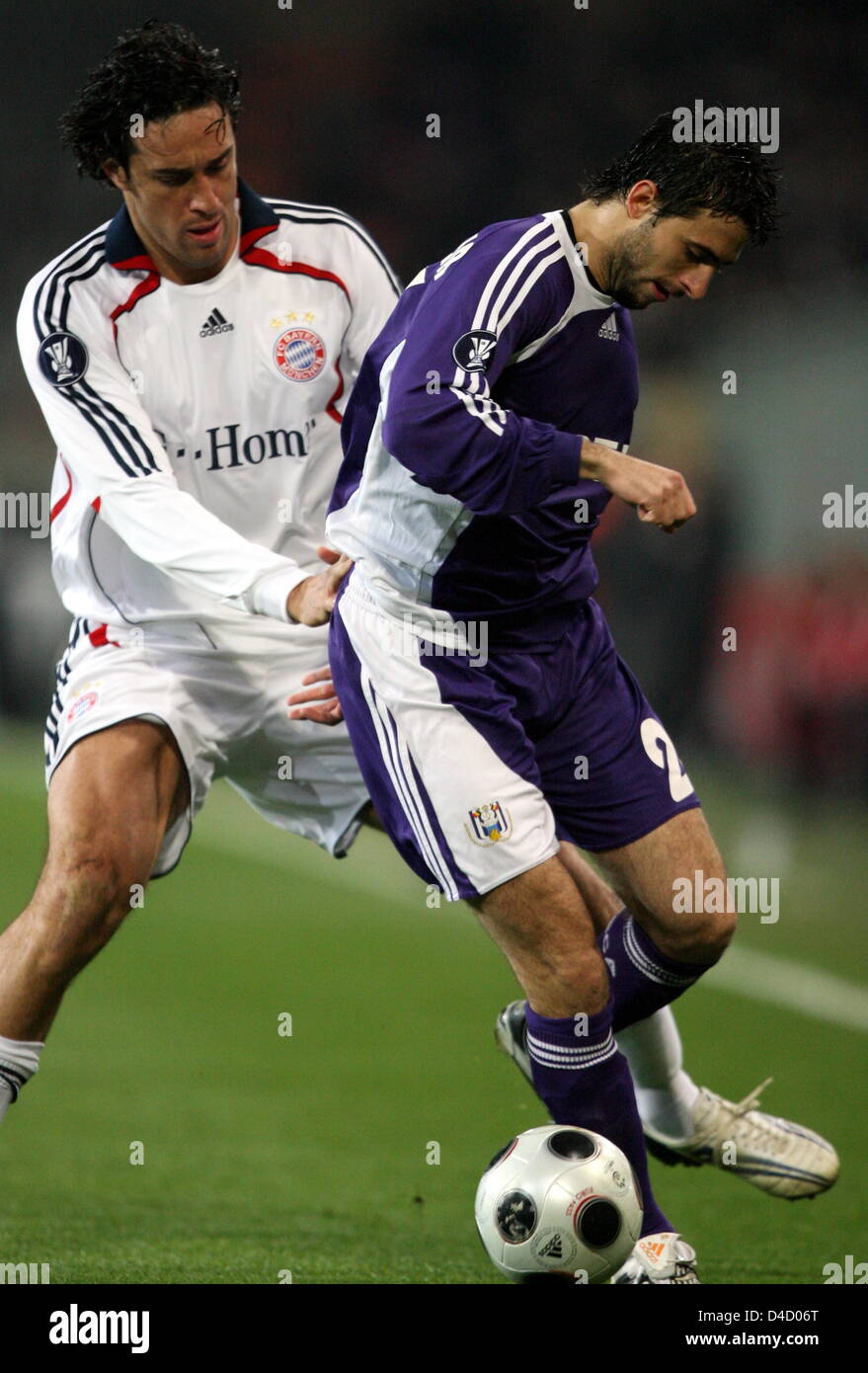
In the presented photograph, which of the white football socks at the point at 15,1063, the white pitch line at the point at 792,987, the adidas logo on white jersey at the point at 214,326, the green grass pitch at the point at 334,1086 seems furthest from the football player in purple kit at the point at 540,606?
the white pitch line at the point at 792,987

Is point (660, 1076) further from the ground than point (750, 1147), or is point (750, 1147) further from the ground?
point (660, 1076)

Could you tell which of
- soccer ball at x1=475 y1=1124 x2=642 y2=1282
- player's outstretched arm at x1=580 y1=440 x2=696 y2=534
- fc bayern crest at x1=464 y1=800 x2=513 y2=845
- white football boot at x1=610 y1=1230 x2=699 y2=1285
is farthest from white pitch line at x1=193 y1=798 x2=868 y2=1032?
player's outstretched arm at x1=580 y1=440 x2=696 y2=534

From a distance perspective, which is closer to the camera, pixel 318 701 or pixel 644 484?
pixel 644 484

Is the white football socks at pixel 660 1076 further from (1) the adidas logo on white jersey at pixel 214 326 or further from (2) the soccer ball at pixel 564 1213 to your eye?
(1) the adidas logo on white jersey at pixel 214 326

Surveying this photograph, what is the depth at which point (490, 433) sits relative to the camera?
9.64 ft

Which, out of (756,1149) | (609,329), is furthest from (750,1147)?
(609,329)

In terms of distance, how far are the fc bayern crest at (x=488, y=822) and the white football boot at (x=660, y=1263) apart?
0.87 m

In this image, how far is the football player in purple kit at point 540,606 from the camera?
119 inches

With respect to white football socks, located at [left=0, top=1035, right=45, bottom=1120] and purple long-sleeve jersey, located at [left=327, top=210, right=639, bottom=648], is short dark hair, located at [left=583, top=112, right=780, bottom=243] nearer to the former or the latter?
purple long-sleeve jersey, located at [left=327, top=210, right=639, bottom=648]

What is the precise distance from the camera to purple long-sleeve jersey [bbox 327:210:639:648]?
2984 mm

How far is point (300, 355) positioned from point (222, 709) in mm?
854

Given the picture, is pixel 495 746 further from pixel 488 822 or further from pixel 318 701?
pixel 318 701

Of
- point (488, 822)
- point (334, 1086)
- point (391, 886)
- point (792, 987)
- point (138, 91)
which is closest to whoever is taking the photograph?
point (488, 822)

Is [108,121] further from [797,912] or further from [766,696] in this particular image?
[766,696]
